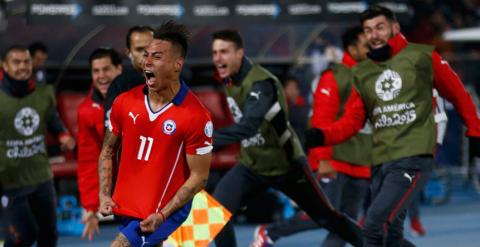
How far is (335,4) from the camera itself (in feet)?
57.0

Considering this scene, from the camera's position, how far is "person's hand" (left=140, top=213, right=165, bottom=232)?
23.8 feet

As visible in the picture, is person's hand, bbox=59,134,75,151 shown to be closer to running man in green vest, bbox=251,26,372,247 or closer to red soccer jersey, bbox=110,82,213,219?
running man in green vest, bbox=251,26,372,247

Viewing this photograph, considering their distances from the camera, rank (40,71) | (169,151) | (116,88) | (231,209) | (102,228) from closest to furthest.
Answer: (169,151), (116,88), (231,209), (40,71), (102,228)

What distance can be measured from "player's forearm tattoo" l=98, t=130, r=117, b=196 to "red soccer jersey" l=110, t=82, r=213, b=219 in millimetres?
117

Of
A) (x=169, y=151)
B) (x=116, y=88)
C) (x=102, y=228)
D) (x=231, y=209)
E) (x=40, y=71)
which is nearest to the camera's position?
(x=169, y=151)

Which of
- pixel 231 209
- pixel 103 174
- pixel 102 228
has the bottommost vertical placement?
pixel 102 228

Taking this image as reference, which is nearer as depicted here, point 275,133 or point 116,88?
point 116,88

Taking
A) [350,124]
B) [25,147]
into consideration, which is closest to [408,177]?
[350,124]

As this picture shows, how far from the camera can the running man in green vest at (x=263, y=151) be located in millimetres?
10367

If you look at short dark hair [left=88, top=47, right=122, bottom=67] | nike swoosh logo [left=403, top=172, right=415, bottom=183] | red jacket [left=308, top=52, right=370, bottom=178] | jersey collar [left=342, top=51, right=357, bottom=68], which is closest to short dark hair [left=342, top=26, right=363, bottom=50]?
jersey collar [left=342, top=51, right=357, bottom=68]

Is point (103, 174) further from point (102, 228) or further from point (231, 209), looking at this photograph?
point (102, 228)

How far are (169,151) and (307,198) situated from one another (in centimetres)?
324

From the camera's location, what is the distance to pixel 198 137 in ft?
24.4

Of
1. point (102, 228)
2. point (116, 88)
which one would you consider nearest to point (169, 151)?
point (116, 88)
